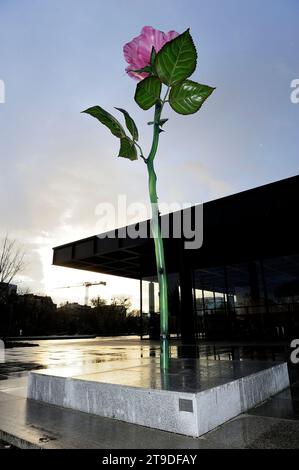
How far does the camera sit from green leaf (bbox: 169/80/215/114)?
7.92 ft

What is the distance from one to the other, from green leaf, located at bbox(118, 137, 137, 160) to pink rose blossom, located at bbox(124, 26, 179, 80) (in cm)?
55

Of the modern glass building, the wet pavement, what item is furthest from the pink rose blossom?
the modern glass building

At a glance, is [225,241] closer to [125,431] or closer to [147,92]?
[125,431]

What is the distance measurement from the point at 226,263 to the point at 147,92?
19093mm

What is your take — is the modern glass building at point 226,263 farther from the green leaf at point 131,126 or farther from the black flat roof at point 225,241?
the green leaf at point 131,126

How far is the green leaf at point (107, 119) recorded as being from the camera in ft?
7.84

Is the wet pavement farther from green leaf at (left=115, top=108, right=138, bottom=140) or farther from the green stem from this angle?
green leaf at (left=115, top=108, right=138, bottom=140)

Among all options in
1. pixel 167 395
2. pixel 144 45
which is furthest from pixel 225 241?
pixel 144 45

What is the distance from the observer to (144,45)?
→ 2.30m

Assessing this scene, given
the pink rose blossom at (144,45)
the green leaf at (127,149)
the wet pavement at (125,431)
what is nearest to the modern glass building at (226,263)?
the wet pavement at (125,431)
